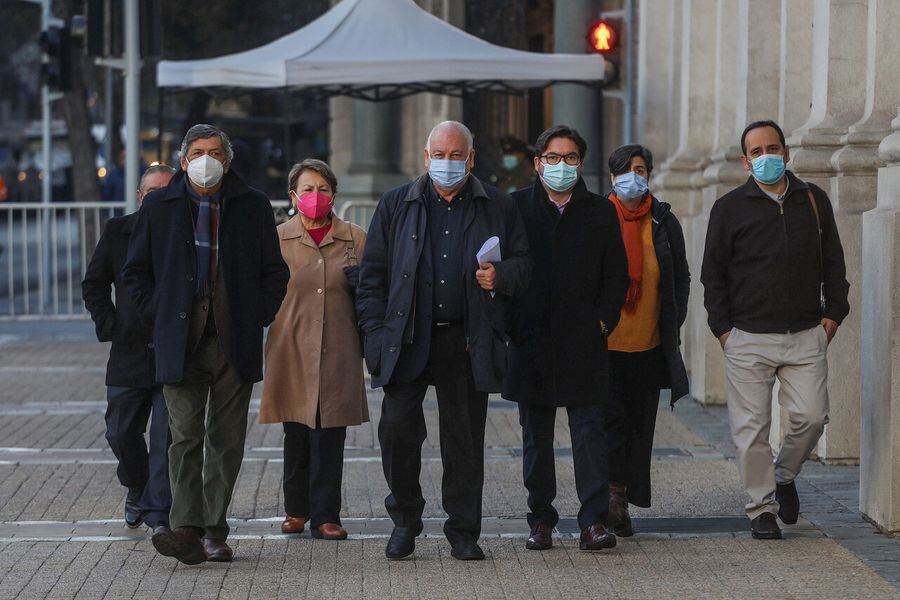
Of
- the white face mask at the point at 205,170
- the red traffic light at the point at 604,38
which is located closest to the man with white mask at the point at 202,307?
the white face mask at the point at 205,170

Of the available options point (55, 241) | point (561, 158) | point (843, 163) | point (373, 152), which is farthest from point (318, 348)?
point (373, 152)

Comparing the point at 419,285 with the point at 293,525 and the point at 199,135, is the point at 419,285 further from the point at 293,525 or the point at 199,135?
the point at 293,525

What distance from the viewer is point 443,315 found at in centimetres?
747

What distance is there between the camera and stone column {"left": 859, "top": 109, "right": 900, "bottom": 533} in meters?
7.93

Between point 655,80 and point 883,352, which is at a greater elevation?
point 655,80

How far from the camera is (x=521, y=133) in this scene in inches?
870

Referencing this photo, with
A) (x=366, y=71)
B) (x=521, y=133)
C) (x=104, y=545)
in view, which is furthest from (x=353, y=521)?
(x=521, y=133)

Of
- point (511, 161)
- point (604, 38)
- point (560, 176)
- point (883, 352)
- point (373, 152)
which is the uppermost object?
point (604, 38)

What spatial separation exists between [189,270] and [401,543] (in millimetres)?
1460

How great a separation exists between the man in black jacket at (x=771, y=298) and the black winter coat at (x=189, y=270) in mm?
2024

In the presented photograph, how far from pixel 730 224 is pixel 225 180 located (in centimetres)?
225

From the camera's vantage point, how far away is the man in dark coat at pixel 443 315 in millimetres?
7441

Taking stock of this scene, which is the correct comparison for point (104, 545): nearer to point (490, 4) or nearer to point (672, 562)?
point (672, 562)

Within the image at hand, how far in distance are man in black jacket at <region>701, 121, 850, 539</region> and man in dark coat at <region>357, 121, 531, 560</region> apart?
1.08 m
